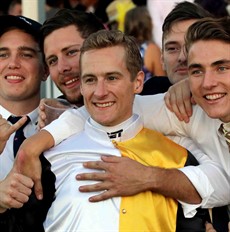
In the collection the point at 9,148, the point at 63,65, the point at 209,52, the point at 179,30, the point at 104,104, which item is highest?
the point at 179,30

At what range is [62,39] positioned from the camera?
4.32 meters

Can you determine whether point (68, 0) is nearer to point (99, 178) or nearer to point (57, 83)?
point (57, 83)

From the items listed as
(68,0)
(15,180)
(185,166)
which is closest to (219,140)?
(185,166)

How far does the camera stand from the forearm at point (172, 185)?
11.4 ft

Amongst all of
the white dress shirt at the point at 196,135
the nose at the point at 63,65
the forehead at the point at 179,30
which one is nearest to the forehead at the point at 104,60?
the white dress shirt at the point at 196,135

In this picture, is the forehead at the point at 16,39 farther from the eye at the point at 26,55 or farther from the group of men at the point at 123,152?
the group of men at the point at 123,152

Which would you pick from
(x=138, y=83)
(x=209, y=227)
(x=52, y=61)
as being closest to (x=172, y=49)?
(x=52, y=61)

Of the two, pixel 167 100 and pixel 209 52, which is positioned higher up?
pixel 209 52

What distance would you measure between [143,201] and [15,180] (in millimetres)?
634

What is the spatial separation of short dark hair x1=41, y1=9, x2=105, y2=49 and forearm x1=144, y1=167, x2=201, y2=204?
4.12 ft

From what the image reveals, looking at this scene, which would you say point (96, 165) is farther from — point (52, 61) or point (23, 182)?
point (52, 61)

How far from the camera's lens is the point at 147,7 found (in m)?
7.41

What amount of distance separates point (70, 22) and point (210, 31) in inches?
42.0

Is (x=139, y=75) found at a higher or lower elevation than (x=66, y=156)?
higher
